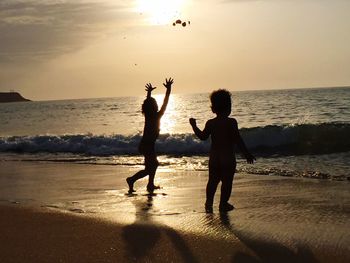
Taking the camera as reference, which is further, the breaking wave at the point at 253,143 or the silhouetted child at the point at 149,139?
the breaking wave at the point at 253,143

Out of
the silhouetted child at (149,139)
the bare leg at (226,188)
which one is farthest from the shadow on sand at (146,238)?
the silhouetted child at (149,139)

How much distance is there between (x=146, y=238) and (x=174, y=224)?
0.67 metres

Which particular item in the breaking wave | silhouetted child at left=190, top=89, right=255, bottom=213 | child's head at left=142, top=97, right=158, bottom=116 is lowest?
the breaking wave

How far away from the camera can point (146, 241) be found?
17.6ft

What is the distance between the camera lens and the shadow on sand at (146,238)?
192 inches

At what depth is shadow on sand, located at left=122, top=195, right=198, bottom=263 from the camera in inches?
192

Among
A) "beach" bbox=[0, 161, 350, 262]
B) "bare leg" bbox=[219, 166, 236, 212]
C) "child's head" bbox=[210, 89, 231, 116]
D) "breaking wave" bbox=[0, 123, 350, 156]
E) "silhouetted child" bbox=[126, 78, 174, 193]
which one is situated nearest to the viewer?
"beach" bbox=[0, 161, 350, 262]

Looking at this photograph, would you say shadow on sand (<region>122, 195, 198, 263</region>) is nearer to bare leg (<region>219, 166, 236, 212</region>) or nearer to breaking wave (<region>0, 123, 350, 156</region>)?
bare leg (<region>219, 166, 236, 212</region>)

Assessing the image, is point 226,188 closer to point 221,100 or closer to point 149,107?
point 221,100

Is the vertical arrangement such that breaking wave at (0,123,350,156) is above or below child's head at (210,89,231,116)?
below

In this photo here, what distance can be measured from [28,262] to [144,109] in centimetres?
511

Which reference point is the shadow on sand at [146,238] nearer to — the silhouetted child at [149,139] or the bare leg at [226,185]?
the bare leg at [226,185]

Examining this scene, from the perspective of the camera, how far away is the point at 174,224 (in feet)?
20.1

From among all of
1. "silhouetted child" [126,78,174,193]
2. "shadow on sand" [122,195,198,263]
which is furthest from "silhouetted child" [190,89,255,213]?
"silhouetted child" [126,78,174,193]
